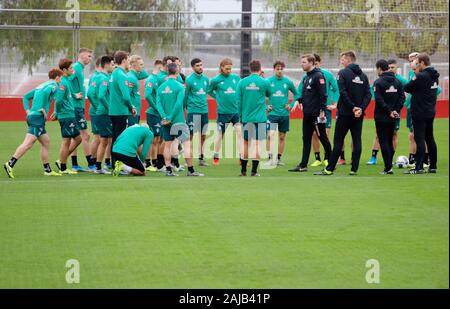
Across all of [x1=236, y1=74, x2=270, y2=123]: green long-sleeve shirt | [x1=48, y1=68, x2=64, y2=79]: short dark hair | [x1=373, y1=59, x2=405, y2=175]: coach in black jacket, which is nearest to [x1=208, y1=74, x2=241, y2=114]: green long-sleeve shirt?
[x1=236, y1=74, x2=270, y2=123]: green long-sleeve shirt

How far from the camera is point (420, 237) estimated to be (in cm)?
1041

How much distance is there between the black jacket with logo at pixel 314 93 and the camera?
1678cm

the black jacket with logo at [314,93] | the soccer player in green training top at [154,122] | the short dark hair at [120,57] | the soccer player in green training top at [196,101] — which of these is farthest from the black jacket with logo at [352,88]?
the short dark hair at [120,57]

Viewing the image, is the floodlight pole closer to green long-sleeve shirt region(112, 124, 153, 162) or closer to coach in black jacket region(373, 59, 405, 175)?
coach in black jacket region(373, 59, 405, 175)

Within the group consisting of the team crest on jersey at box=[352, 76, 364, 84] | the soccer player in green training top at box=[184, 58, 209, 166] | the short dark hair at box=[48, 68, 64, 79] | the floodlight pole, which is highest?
the floodlight pole

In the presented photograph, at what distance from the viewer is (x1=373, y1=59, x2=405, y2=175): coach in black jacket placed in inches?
640

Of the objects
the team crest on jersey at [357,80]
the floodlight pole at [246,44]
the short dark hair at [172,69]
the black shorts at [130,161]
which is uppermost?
the floodlight pole at [246,44]

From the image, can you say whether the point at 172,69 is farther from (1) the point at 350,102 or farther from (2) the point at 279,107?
(2) the point at 279,107

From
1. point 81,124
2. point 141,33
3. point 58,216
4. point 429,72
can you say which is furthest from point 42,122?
point 141,33

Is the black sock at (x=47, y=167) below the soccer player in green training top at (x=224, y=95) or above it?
below

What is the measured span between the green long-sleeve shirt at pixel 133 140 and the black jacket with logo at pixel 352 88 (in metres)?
3.43

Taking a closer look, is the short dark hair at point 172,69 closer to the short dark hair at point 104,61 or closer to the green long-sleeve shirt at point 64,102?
the short dark hair at point 104,61
